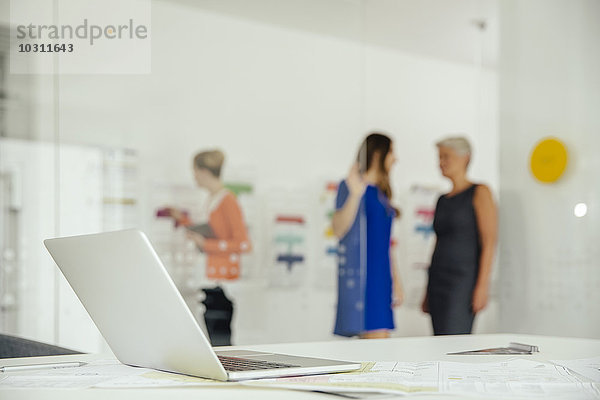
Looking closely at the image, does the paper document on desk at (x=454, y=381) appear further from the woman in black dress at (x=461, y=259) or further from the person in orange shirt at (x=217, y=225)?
the woman in black dress at (x=461, y=259)

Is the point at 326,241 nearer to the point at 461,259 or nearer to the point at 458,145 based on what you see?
the point at 461,259

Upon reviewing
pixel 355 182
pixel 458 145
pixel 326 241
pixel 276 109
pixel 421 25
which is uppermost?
pixel 421 25

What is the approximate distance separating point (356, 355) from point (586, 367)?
14.5 inches

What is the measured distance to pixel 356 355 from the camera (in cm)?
132

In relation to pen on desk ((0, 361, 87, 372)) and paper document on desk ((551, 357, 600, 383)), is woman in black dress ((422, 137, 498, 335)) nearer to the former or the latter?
paper document on desk ((551, 357, 600, 383))

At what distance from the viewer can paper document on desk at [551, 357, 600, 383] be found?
103 cm

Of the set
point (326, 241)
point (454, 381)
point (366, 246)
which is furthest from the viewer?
point (366, 246)

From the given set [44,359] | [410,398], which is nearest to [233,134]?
[44,359]

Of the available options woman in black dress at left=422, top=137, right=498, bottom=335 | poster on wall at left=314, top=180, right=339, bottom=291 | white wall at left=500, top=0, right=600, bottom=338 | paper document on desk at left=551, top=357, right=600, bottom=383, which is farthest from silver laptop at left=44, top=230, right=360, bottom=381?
woman in black dress at left=422, top=137, right=498, bottom=335

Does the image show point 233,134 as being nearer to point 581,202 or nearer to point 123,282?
point 581,202

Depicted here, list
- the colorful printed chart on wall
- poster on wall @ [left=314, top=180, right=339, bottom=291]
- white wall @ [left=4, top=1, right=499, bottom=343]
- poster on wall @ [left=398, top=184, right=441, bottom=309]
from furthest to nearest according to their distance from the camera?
poster on wall @ [left=398, top=184, right=441, bottom=309], poster on wall @ [left=314, top=180, right=339, bottom=291], the colorful printed chart on wall, white wall @ [left=4, top=1, right=499, bottom=343]

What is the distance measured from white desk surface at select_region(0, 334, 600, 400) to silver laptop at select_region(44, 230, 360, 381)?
0.07 m

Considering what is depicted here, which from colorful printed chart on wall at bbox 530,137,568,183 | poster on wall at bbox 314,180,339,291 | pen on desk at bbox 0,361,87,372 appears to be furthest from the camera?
poster on wall at bbox 314,180,339,291

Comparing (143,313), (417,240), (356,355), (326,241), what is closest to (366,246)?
(326,241)
